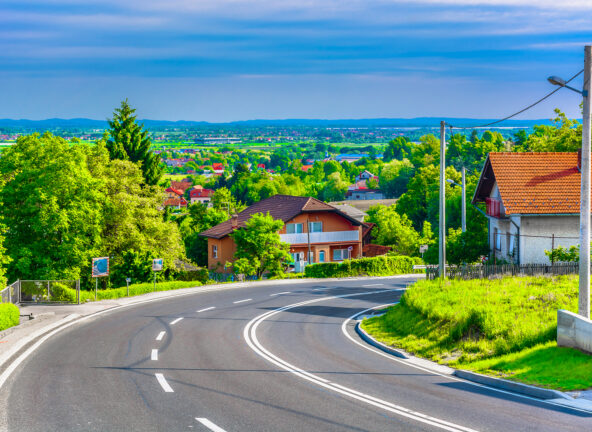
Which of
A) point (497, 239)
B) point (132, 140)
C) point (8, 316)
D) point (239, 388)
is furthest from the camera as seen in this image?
point (132, 140)

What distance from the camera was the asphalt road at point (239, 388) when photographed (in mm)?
11414

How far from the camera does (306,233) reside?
219 ft

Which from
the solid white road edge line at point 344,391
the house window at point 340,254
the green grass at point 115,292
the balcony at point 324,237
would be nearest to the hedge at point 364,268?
the green grass at point 115,292

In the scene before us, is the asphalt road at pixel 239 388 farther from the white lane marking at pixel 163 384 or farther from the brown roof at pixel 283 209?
the brown roof at pixel 283 209

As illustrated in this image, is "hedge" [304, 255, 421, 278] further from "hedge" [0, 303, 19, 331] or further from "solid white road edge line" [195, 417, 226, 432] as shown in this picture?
"solid white road edge line" [195, 417, 226, 432]

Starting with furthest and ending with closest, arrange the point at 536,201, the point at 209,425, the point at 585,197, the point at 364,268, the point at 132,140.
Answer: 1. the point at 132,140
2. the point at 364,268
3. the point at 536,201
4. the point at 585,197
5. the point at 209,425

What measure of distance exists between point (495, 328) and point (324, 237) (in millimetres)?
Result: 48671

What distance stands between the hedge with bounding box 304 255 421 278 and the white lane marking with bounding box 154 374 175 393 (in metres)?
37.3

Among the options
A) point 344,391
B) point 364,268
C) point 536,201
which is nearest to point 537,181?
point 536,201

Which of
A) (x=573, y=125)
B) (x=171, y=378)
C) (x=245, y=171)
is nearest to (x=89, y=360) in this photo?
(x=171, y=378)

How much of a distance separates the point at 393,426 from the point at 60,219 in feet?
114

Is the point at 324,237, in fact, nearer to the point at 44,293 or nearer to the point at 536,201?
the point at 536,201

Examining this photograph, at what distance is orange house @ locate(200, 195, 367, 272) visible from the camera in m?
65.6

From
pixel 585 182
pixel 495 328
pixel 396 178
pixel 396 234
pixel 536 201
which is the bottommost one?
pixel 495 328
